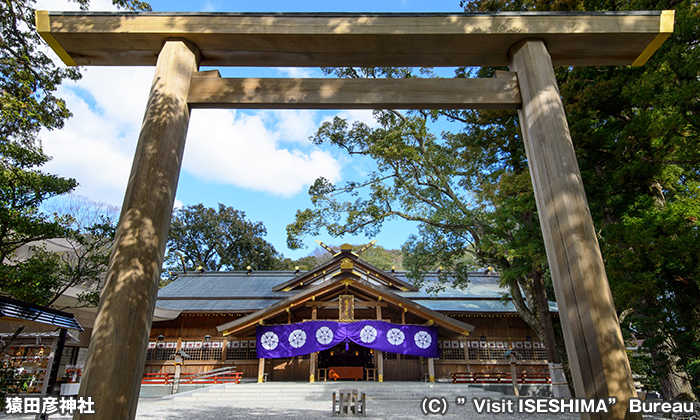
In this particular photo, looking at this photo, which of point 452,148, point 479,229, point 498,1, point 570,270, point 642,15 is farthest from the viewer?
point 452,148

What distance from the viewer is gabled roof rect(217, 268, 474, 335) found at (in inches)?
510

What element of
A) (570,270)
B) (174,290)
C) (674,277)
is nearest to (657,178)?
(674,277)

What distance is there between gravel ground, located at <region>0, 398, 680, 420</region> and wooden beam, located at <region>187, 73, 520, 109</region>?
6.83m

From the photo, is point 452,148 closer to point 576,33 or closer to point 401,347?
point 401,347

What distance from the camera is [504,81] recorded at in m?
3.14

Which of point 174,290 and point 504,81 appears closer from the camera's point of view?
point 504,81

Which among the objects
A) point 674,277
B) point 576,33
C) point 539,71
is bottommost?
point 674,277

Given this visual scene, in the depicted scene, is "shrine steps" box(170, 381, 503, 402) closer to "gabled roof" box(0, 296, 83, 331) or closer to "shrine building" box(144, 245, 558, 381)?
"shrine building" box(144, 245, 558, 381)

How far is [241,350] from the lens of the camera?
1477cm

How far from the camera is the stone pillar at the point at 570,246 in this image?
2236 mm

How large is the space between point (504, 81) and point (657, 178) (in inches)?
219

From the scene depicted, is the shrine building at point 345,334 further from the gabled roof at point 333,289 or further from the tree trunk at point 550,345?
the tree trunk at point 550,345

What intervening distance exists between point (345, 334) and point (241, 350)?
16.1 feet

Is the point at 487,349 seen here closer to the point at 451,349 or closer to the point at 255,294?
the point at 451,349
